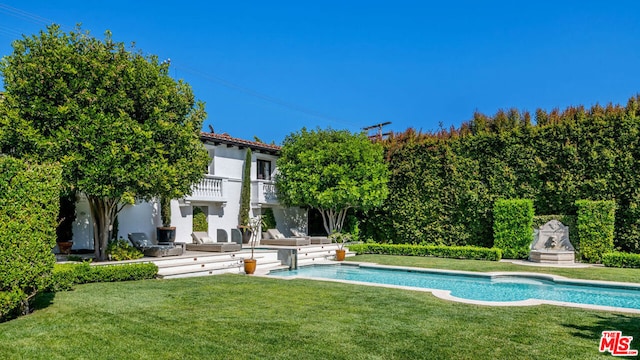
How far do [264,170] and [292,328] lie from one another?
65.8 feet

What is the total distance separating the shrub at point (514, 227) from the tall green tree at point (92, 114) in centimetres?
1461

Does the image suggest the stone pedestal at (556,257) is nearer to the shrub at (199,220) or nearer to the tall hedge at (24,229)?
the shrub at (199,220)

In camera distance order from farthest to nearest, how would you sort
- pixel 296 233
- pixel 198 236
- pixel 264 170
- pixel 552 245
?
pixel 264 170 < pixel 296 233 < pixel 198 236 < pixel 552 245

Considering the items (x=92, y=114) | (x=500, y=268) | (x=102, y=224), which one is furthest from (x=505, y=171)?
(x=92, y=114)

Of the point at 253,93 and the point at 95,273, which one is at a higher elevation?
the point at 253,93

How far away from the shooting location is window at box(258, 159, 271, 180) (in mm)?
26469

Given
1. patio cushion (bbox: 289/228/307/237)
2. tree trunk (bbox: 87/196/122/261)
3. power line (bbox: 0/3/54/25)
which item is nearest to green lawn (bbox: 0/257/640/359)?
tree trunk (bbox: 87/196/122/261)

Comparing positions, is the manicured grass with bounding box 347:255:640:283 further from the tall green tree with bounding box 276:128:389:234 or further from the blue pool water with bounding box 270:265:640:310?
the tall green tree with bounding box 276:128:389:234

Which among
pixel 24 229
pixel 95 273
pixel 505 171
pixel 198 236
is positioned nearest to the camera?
pixel 24 229

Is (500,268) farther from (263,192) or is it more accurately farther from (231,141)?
(231,141)

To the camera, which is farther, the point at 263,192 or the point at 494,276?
the point at 263,192

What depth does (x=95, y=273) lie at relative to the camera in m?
11.7

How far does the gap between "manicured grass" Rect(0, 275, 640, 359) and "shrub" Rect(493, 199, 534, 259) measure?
12309 millimetres

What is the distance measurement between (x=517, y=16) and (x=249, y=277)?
14.8m
